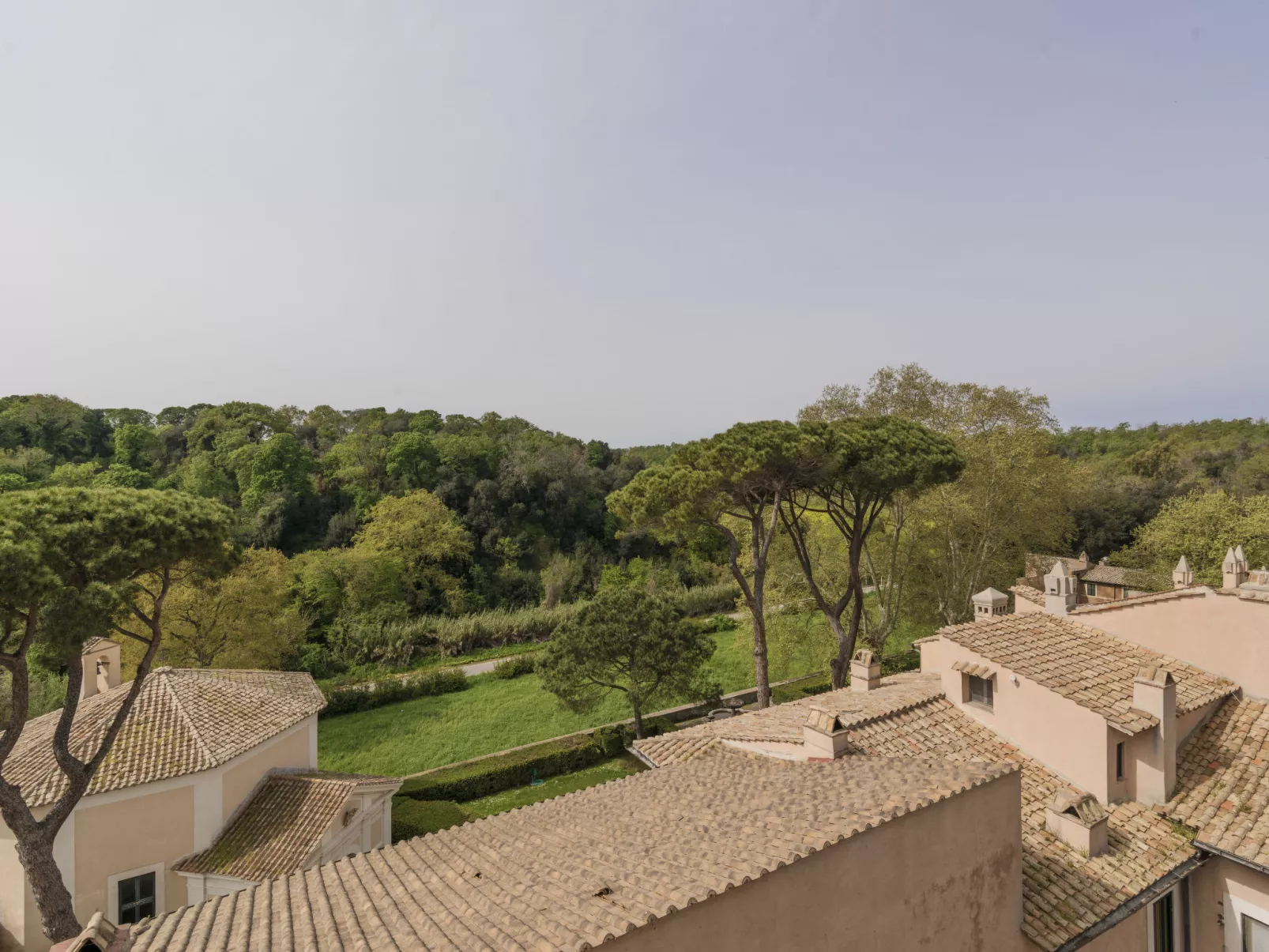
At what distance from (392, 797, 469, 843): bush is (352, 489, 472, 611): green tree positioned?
17597 mm

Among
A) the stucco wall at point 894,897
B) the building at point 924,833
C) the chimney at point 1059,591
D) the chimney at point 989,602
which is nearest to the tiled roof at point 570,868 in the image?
the building at point 924,833

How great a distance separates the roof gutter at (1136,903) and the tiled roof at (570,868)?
5.60 feet

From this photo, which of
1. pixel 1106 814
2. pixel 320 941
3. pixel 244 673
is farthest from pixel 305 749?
pixel 1106 814

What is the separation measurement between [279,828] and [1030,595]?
14.3 meters

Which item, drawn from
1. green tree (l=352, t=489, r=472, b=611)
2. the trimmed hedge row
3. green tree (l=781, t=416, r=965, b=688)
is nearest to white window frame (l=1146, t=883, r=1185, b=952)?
green tree (l=781, t=416, r=965, b=688)

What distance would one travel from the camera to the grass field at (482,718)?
59.6 ft

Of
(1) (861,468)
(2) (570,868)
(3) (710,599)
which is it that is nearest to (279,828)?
(2) (570,868)

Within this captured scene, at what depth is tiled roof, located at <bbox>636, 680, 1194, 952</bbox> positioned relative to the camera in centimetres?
633

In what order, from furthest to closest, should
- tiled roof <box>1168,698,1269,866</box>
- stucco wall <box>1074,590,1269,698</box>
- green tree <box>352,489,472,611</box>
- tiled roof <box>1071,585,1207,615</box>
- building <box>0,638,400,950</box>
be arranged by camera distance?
1. green tree <box>352,489,472,611</box>
2. building <box>0,638,400,950</box>
3. tiled roof <box>1071,585,1207,615</box>
4. stucco wall <box>1074,590,1269,698</box>
5. tiled roof <box>1168,698,1269,866</box>

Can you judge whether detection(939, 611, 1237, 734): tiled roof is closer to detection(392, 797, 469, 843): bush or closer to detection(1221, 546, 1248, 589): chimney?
detection(1221, 546, 1248, 589): chimney

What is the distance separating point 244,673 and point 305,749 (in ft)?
8.15

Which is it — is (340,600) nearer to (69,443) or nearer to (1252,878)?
(69,443)

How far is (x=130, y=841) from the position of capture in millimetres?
10039

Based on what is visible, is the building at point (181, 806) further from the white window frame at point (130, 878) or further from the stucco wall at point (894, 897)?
the stucco wall at point (894, 897)
